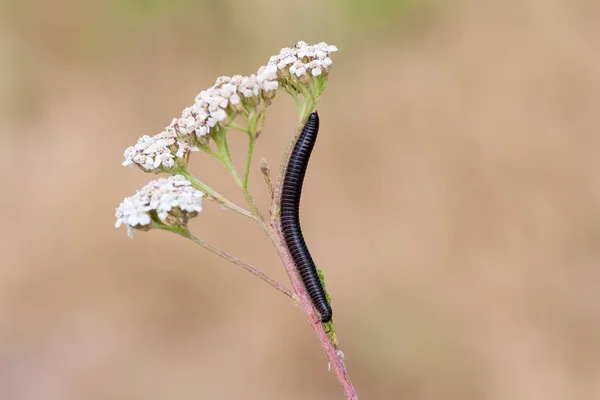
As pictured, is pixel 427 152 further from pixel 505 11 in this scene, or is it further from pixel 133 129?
pixel 133 129

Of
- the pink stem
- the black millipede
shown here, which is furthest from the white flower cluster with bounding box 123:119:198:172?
the pink stem

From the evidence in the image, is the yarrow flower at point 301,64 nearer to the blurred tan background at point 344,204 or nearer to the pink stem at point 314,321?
the pink stem at point 314,321

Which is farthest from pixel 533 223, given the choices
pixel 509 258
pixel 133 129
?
pixel 133 129

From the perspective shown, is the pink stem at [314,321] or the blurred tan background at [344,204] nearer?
the pink stem at [314,321]

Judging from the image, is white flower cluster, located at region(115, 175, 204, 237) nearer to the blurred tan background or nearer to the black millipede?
the black millipede

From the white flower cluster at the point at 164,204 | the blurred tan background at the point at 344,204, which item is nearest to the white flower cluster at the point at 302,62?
the white flower cluster at the point at 164,204

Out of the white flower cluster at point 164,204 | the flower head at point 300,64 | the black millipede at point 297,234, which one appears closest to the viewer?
the white flower cluster at point 164,204

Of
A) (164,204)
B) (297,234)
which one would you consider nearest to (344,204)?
(297,234)
